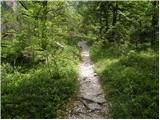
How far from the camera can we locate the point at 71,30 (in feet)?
59.8

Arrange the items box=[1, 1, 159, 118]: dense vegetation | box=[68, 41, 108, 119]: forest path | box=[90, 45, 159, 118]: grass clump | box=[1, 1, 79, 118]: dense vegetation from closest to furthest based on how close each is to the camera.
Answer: box=[90, 45, 159, 118]: grass clump → box=[68, 41, 108, 119]: forest path → box=[1, 1, 159, 118]: dense vegetation → box=[1, 1, 79, 118]: dense vegetation

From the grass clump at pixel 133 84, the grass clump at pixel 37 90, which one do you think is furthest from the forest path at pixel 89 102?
the grass clump at pixel 37 90

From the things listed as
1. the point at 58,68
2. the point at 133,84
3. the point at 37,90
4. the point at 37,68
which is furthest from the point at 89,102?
the point at 37,68

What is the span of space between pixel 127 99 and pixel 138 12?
35.4 ft

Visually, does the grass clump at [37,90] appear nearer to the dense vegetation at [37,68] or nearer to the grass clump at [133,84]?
the dense vegetation at [37,68]

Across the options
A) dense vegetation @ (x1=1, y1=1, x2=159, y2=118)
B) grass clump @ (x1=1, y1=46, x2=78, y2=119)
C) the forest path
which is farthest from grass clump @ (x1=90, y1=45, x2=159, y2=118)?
grass clump @ (x1=1, y1=46, x2=78, y2=119)

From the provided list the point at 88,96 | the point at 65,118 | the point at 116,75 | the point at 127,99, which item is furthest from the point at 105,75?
the point at 65,118

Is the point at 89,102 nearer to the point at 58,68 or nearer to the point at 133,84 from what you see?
the point at 133,84

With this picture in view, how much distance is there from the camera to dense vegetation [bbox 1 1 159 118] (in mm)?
12367

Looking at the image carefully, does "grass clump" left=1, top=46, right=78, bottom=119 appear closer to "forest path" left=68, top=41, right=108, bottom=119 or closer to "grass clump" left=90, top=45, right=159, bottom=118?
"forest path" left=68, top=41, right=108, bottom=119

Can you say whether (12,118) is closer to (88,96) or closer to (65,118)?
(65,118)

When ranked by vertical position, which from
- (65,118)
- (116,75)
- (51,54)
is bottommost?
(65,118)

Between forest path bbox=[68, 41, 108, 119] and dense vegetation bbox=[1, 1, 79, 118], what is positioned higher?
dense vegetation bbox=[1, 1, 79, 118]

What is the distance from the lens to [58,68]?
56.8 feet
